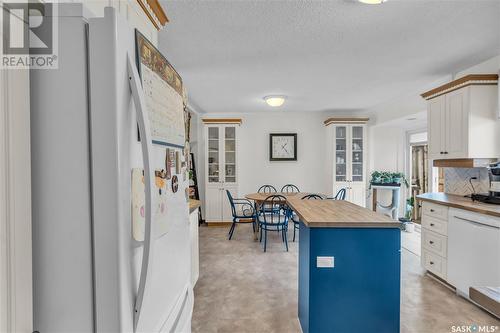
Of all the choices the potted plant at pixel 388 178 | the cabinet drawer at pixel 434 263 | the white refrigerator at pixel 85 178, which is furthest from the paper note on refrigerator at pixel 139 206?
the potted plant at pixel 388 178

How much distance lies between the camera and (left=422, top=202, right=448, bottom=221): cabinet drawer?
2.61m

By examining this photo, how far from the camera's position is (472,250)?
2289 millimetres

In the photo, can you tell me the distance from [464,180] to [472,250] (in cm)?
116

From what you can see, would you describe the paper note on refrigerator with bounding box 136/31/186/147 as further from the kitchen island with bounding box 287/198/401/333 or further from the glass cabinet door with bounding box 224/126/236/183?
the glass cabinet door with bounding box 224/126/236/183

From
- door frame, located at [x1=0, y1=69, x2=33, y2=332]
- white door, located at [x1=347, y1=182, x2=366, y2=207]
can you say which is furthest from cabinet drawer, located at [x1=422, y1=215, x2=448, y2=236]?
door frame, located at [x1=0, y1=69, x2=33, y2=332]

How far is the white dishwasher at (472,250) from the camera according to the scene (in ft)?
6.95

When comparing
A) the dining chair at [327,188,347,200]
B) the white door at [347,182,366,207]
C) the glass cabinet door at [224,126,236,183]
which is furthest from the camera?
the glass cabinet door at [224,126,236,183]

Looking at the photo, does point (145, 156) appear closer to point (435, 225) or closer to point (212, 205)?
point (435, 225)

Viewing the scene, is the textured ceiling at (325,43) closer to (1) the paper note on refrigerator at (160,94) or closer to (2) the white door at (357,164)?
(1) the paper note on refrigerator at (160,94)

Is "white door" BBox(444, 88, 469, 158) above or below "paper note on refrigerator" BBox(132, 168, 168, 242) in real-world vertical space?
above

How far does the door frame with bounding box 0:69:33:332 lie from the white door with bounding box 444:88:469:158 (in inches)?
139

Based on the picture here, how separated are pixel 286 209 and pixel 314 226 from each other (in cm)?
238

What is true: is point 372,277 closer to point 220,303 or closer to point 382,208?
point 220,303

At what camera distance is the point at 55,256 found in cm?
65
